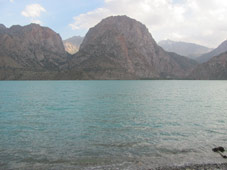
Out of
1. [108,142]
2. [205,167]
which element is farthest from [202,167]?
[108,142]

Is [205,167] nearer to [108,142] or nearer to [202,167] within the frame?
[202,167]

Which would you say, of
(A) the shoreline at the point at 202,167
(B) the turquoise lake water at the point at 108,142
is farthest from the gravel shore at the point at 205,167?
(B) the turquoise lake water at the point at 108,142

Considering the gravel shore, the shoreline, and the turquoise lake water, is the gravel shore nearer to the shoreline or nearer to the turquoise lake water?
the shoreline

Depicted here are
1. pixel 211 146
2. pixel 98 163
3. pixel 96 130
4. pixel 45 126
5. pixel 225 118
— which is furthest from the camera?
pixel 225 118

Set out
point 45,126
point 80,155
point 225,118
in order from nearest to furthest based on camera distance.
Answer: point 80,155 < point 45,126 < point 225,118

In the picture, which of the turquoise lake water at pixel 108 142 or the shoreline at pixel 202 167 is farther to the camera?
the turquoise lake water at pixel 108 142

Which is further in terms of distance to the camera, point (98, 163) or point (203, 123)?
point (203, 123)

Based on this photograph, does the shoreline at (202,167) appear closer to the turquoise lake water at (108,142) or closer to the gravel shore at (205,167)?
the gravel shore at (205,167)

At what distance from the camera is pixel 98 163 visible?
21.4m

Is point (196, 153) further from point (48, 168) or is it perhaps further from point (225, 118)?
point (225, 118)

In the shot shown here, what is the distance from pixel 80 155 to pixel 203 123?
24690 millimetres

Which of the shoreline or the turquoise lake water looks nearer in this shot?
the shoreline

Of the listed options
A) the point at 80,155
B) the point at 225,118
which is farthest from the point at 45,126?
the point at 225,118

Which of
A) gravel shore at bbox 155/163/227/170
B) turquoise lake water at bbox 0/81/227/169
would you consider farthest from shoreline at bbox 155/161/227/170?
turquoise lake water at bbox 0/81/227/169
